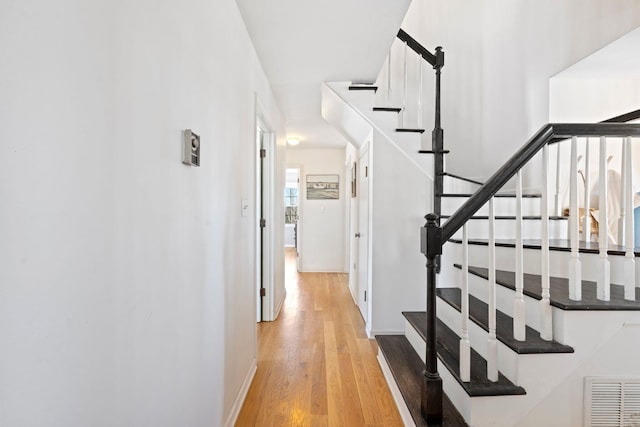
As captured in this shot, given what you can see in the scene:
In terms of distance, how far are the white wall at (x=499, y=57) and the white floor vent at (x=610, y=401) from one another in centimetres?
221

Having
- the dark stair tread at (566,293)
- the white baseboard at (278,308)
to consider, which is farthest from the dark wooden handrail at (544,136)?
the white baseboard at (278,308)

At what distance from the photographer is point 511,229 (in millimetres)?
2670

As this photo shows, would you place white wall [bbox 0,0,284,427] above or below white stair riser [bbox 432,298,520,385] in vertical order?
above

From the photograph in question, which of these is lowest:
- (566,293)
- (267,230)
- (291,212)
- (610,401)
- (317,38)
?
(610,401)

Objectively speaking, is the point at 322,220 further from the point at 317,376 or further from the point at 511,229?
the point at 317,376

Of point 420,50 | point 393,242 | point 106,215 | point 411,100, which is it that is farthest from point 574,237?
point 411,100

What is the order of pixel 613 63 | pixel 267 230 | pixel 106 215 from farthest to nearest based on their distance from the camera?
1. pixel 267 230
2. pixel 613 63
3. pixel 106 215

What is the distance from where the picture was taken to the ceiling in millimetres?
1979

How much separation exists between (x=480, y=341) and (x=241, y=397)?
147 cm

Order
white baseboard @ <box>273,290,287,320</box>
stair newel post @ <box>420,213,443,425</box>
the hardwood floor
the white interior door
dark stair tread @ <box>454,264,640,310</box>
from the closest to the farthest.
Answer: dark stair tread @ <box>454,264,640,310</box> → stair newel post @ <box>420,213,443,425</box> → the hardwood floor → the white interior door → white baseboard @ <box>273,290,287,320</box>

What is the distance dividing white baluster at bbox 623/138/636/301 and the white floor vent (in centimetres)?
41

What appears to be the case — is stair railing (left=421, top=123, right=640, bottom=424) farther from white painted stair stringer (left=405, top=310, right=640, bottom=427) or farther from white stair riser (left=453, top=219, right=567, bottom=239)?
white stair riser (left=453, top=219, right=567, bottom=239)

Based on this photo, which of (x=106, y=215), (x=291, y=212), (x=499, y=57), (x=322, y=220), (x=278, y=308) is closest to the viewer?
(x=106, y=215)

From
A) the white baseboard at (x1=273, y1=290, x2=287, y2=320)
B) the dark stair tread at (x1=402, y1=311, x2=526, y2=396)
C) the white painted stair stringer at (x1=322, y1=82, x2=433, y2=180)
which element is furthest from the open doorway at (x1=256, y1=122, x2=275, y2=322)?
the dark stair tread at (x1=402, y1=311, x2=526, y2=396)
